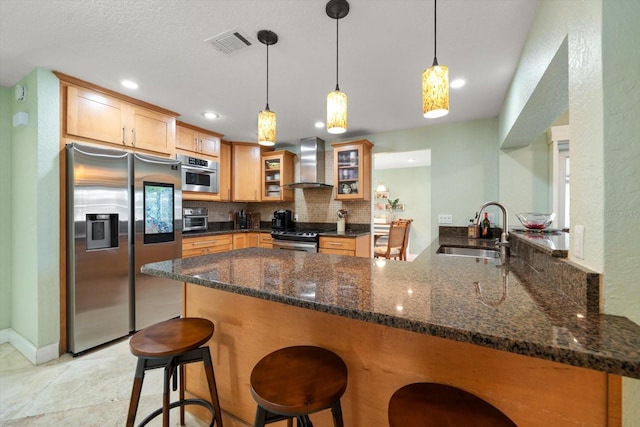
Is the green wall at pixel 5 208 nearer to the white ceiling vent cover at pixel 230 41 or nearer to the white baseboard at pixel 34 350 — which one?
the white baseboard at pixel 34 350

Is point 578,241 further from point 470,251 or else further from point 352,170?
point 352,170

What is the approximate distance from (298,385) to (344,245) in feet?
8.79

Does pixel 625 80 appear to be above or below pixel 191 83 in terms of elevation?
below

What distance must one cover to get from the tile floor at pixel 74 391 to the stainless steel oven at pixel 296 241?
2.08 m

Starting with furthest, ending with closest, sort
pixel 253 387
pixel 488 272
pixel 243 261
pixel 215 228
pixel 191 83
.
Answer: pixel 215 228 → pixel 191 83 → pixel 243 261 → pixel 488 272 → pixel 253 387

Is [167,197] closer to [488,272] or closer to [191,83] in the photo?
[191,83]

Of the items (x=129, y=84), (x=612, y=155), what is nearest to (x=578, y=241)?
(x=612, y=155)

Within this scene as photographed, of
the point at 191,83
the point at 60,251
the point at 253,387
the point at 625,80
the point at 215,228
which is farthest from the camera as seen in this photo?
the point at 215,228

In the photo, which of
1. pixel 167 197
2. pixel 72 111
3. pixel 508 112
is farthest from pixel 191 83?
pixel 508 112

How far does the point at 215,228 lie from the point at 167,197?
1.60 m

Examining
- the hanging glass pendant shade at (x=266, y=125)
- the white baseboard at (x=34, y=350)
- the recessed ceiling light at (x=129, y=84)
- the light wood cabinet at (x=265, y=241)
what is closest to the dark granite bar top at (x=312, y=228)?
the light wood cabinet at (x=265, y=241)

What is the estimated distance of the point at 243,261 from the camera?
4.82 feet

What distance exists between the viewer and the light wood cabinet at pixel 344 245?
11.5ft

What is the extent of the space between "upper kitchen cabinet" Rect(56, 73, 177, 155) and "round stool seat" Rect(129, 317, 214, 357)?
2.13 m
